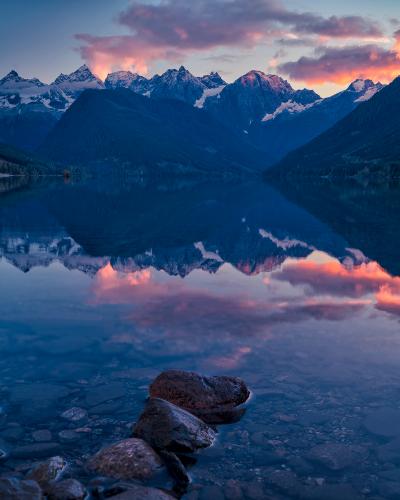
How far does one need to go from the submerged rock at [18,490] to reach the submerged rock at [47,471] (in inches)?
31.9

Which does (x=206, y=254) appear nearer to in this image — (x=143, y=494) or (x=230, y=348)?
(x=230, y=348)

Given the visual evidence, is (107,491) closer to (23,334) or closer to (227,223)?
(23,334)

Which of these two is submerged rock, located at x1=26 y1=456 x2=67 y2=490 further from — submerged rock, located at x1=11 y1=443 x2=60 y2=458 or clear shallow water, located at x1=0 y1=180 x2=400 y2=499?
submerged rock, located at x1=11 y1=443 x2=60 y2=458

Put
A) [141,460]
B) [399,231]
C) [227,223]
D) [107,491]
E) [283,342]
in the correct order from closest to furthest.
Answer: [107,491] → [141,460] → [283,342] → [399,231] → [227,223]

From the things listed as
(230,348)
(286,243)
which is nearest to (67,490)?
(230,348)

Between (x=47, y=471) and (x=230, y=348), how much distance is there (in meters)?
12.0

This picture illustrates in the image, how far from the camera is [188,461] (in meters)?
15.9

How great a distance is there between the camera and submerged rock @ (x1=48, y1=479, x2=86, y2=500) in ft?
44.2

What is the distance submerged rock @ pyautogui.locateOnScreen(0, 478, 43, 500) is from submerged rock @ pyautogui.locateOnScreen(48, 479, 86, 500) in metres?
0.48

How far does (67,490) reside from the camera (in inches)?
537

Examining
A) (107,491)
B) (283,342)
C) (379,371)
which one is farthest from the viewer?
(283,342)

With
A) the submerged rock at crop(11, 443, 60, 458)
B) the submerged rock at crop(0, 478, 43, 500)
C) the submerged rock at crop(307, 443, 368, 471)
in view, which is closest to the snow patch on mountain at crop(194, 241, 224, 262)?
the submerged rock at crop(307, 443, 368, 471)

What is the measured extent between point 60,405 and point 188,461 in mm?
5693

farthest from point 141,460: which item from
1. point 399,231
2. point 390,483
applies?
point 399,231
